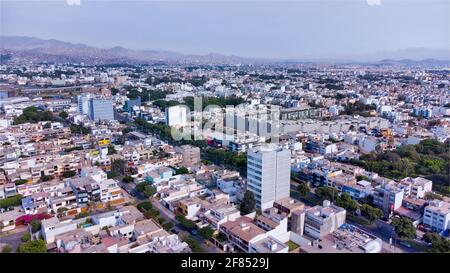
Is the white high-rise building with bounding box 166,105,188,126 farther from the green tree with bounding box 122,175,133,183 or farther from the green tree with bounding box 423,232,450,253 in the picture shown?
the green tree with bounding box 423,232,450,253

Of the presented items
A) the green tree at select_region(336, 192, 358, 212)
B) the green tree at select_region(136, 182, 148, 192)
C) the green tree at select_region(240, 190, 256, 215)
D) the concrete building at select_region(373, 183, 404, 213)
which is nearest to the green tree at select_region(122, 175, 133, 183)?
the green tree at select_region(136, 182, 148, 192)

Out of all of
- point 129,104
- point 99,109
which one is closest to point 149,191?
point 99,109

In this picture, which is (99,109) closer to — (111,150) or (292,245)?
(111,150)

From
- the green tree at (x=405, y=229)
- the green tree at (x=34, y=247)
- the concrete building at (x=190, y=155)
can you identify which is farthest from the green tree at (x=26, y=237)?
the green tree at (x=405, y=229)

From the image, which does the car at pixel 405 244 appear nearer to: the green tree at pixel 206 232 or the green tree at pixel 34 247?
the green tree at pixel 206 232

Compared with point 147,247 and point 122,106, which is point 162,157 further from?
point 122,106
